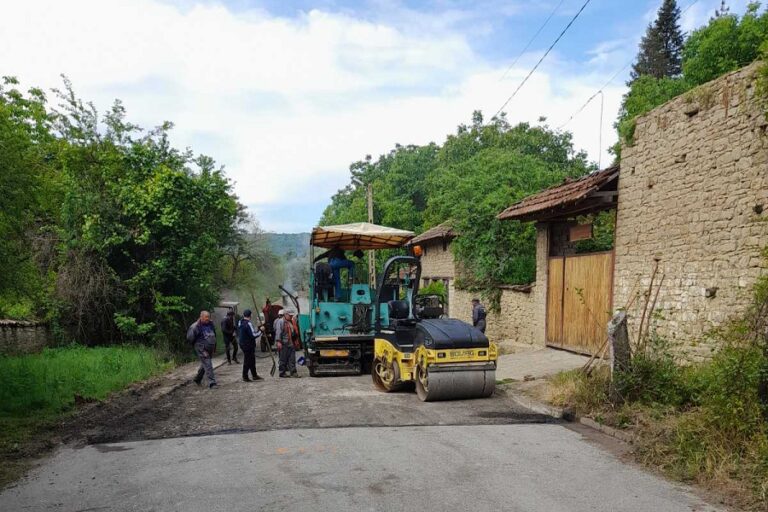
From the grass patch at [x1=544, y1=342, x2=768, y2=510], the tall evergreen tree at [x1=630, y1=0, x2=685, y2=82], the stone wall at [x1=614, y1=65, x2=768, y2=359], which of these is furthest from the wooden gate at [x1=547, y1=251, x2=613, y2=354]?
the tall evergreen tree at [x1=630, y1=0, x2=685, y2=82]

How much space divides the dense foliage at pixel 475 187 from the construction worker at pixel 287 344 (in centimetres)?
758

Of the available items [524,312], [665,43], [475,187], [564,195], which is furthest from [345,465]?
[665,43]

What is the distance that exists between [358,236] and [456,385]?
18.9 feet

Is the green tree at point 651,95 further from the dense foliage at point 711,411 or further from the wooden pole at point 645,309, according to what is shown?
the dense foliage at point 711,411

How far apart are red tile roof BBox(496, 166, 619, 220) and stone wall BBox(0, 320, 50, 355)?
1364 cm

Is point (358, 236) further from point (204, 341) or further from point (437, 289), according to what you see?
point (437, 289)

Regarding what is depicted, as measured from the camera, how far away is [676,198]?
34.8 ft

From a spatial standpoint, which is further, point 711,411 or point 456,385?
point 456,385

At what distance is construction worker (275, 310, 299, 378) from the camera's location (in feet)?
48.4

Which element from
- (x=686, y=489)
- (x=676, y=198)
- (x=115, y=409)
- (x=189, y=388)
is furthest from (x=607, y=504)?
(x=189, y=388)

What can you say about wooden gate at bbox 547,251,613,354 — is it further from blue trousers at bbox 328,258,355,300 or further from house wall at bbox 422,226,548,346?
blue trousers at bbox 328,258,355,300

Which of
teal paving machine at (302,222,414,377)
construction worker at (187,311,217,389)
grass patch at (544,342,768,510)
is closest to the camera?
grass patch at (544,342,768,510)

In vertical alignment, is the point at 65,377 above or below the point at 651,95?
below

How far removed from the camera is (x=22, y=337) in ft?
59.0
